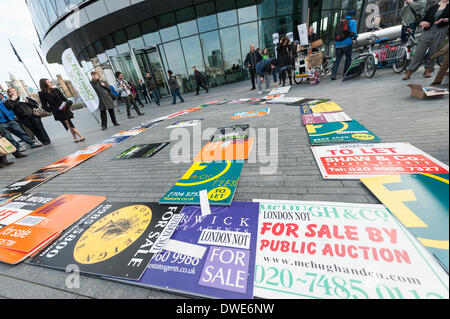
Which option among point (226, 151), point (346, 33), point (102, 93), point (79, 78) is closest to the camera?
point (226, 151)

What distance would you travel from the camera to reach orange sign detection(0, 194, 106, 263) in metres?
1.55

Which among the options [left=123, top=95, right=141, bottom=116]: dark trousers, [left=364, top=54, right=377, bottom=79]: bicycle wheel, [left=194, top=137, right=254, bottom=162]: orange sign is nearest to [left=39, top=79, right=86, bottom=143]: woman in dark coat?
[left=123, top=95, right=141, bottom=116]: dark trousers

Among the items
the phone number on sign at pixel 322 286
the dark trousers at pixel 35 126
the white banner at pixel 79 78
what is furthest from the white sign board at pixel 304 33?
the dark trousers at pixel 35 126

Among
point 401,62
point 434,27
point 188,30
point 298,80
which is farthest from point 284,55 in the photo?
point 188,30

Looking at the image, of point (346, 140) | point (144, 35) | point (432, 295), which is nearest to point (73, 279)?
point (432, 295)

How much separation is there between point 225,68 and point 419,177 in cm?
1291

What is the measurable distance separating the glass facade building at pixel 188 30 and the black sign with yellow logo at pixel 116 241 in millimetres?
12524

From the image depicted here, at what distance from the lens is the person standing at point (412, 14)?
4871 millimetres

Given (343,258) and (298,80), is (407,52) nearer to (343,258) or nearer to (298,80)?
(298,80)

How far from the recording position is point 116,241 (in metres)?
1.43

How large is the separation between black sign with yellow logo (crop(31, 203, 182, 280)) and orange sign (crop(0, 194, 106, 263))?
16 centimetres

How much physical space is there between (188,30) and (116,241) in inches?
540

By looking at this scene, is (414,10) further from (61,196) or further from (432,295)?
(61,196)

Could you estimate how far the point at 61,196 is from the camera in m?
2.42
